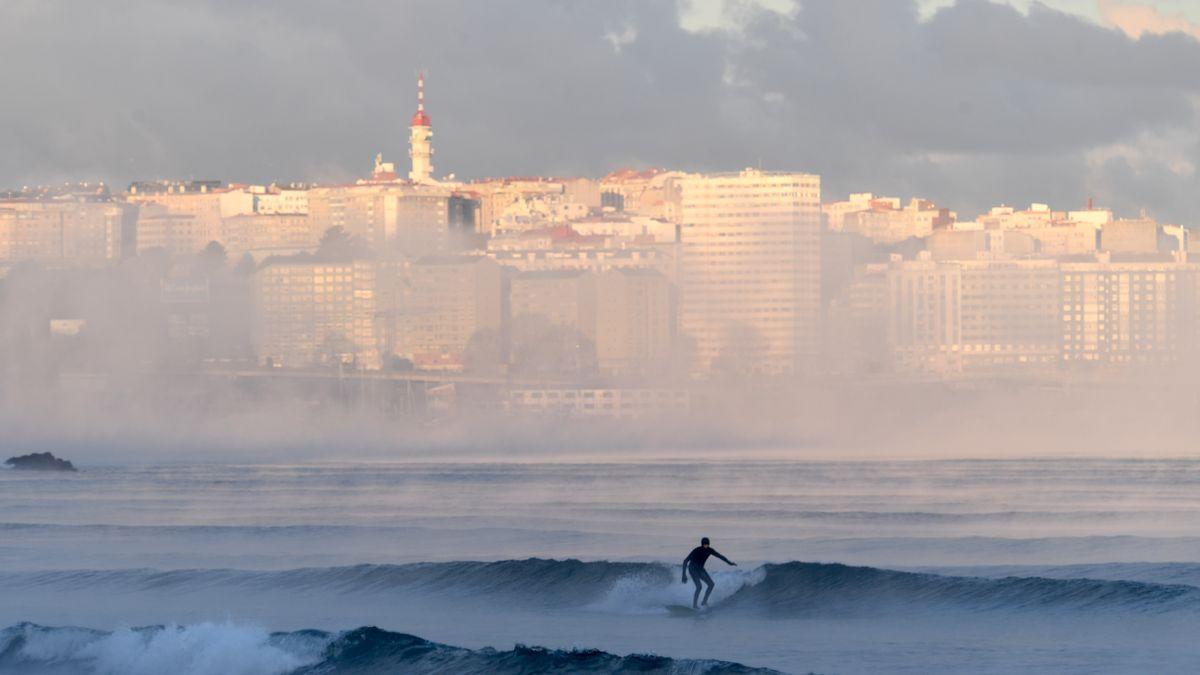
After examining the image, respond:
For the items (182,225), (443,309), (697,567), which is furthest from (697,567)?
(182,225)

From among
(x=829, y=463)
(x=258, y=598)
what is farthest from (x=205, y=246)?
(x=258, y=598)

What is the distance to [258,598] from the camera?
3356cm

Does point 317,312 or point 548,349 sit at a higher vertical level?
point 317,312

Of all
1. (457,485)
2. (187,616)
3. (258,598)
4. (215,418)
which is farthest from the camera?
(215,418)

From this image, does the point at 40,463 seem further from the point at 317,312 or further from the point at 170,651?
the point at 317,312

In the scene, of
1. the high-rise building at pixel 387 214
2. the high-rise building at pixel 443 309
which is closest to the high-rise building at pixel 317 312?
the high-rise building at pixel 443 309

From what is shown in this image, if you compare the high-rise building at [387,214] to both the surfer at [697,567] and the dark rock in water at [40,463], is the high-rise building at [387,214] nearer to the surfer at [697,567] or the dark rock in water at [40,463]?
the dark rock in water at [40,463]

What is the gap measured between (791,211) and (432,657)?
14542 cm

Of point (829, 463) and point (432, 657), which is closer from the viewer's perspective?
point (432, 657)

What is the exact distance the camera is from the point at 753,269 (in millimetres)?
169250

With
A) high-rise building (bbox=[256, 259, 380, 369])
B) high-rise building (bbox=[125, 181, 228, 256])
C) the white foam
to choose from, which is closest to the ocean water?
the white foam

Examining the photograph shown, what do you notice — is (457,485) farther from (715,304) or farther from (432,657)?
(715,304)

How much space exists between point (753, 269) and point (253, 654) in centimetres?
14305

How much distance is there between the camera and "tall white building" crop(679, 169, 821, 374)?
165250 millimetres
